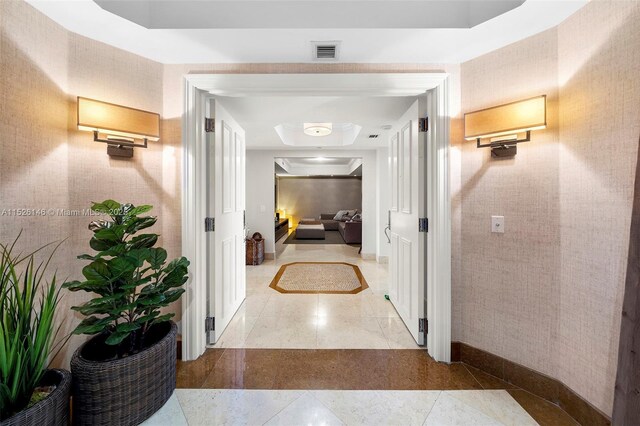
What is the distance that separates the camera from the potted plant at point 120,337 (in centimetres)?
120

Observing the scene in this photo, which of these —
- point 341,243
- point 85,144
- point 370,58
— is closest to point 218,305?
point 85,144

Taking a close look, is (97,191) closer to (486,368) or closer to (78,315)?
(78,315)

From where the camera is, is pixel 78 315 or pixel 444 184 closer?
pixel 78 315

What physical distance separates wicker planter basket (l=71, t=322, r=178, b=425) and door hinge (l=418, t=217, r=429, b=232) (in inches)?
74.1

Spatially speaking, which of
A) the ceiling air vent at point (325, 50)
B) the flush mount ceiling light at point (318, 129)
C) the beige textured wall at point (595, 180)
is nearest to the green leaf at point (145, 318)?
the ceiling air vent at point (325, 50)

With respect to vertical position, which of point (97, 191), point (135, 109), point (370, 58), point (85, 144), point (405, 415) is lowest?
point (405, 415)

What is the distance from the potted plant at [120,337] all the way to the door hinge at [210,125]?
84 cm

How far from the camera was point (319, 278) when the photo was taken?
374cm

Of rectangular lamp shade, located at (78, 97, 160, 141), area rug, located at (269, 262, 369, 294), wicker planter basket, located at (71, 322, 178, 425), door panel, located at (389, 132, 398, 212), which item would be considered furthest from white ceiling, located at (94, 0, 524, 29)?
area rug, located at (269, 262, 369, 294)

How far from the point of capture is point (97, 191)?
5.24 feet

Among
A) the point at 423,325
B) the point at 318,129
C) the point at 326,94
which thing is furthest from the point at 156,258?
the point at 318,129

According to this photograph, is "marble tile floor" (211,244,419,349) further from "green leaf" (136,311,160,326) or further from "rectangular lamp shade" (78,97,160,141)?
"rectangular lamp shade" (78,97,160,141)

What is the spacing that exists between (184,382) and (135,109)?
1835 millimetres

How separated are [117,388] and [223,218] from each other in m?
1.24
